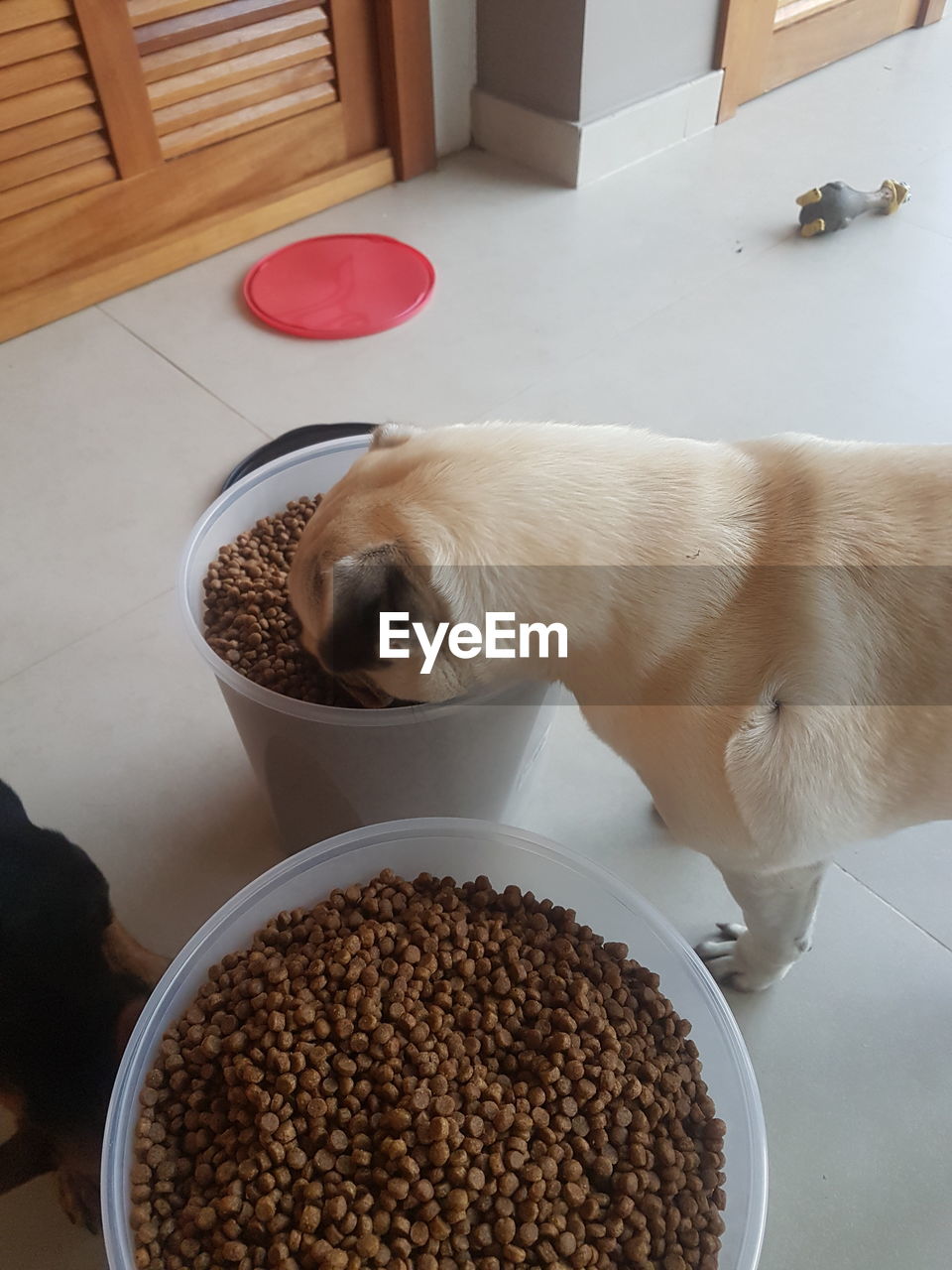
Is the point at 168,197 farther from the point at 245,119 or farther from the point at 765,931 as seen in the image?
the point at 765,931

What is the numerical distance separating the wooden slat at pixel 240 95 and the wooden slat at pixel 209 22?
0.11 meters

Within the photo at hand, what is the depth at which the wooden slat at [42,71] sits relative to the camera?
188 centimetres

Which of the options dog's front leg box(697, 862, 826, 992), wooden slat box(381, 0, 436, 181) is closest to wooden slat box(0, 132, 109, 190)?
wooden slat box(381, 0, 436, 181)

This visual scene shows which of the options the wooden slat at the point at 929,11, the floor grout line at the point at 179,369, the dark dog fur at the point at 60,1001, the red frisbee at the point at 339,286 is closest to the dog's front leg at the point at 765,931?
the dark dog fur at the point at 60,1001

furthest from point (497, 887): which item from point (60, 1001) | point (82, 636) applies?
point (82, 636)

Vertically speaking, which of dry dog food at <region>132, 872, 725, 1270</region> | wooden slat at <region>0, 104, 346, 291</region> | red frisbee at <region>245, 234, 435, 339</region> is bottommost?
red frisbee at <region>245, 234, 435, 339</region>

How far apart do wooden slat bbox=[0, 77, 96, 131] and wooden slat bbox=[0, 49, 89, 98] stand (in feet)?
0.04

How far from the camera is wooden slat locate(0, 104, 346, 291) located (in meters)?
2.08

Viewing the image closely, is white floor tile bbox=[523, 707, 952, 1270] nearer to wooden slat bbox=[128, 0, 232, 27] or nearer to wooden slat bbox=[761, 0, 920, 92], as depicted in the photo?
wooden slat bbox=[128, 0, 232, 27]

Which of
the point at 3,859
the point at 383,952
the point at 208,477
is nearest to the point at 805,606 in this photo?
the point at 383,952

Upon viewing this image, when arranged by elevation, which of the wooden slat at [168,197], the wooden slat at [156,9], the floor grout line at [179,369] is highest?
the wooden slat at [156,9]

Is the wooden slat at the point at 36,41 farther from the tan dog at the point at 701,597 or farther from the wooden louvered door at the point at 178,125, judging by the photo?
the tan dog at the point at 701,597

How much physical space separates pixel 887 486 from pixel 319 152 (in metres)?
1.94

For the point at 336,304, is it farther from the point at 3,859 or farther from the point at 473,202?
the point at 3,859
